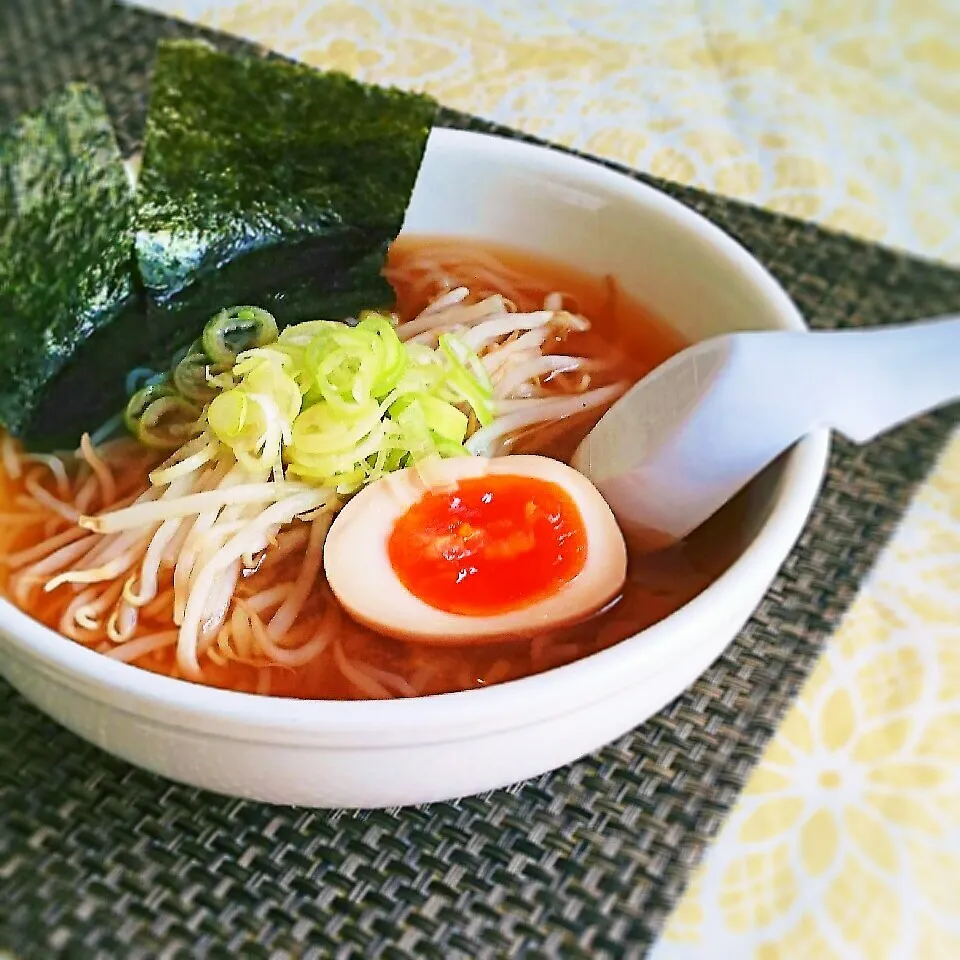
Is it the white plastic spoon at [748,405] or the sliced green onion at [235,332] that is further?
the sliced green onion at [235,332]

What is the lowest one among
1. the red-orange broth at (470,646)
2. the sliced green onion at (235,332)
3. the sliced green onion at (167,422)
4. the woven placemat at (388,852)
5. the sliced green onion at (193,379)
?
the woven placemat at (388,852)

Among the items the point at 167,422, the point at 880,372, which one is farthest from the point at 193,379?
the point at 880,372

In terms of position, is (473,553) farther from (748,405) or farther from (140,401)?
(140,401)

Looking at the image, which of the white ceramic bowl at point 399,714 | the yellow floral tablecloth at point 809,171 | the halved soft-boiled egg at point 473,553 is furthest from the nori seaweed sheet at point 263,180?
the yellow floral tablecloth at point 809,171

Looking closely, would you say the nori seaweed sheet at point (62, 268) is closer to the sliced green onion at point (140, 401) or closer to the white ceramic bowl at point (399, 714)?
the sliced green onion at point (140, 401)

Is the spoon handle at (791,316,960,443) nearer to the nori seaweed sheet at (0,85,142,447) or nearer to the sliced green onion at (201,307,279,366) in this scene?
the sliced green onion at (201,307,279,366)

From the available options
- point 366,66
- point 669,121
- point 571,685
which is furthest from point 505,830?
point 366,66

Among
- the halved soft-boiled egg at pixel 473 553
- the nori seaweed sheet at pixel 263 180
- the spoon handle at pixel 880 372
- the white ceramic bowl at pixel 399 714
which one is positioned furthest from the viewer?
the nori seaweed sheet at pixel 263 180
